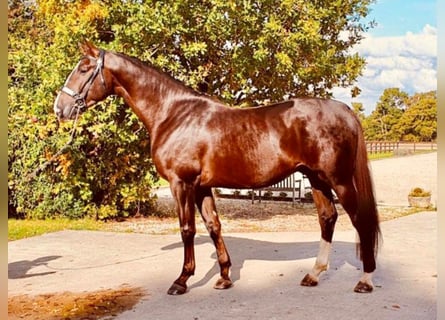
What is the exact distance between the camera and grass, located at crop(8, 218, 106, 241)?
7.73 meters

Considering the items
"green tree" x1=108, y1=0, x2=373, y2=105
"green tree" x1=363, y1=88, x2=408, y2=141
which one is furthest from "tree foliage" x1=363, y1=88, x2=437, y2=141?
"green tree" x1=108, y1=0, x2=373, y2=105

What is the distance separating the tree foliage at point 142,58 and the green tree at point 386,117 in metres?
37.8

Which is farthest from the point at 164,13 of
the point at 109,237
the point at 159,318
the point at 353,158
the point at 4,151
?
the point at 4,151

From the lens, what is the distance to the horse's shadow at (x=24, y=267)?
510cm

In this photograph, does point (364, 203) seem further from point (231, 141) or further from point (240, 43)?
point (240, 43)

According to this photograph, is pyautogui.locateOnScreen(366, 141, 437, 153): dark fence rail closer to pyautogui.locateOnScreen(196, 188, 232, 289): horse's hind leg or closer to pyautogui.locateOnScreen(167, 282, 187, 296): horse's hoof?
pyautogui.locateOnScreen(196, 188, 232, 289): horse's hind leg

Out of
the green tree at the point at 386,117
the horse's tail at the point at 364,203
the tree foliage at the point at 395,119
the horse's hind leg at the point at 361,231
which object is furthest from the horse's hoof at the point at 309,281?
the green tree at the point at 386,117

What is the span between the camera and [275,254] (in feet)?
19.4

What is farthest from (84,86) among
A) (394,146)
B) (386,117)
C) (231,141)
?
(386,117)

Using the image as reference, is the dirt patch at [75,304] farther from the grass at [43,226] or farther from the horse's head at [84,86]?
the grass at [43,226]

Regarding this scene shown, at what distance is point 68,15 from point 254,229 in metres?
5.05

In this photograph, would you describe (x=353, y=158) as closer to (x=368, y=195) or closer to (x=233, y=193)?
(x=368, y=195)

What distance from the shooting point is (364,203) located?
161 inches

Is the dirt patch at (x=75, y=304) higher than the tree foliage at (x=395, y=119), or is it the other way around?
the tree foliage at (x=395, y=119)
